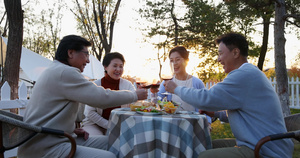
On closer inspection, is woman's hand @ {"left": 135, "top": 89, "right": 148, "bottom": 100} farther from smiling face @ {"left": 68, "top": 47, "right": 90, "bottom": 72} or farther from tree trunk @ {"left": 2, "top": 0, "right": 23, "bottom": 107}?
tree trunk @ {"left": 2, "top": 0, "right": 23, "bottom": 107}

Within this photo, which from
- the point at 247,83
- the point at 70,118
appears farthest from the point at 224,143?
the point at 70,118

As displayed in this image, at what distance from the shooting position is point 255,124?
1.85 metres

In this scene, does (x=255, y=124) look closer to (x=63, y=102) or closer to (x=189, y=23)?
(x=63, y=102)

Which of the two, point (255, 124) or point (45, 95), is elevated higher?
point (45, 95)

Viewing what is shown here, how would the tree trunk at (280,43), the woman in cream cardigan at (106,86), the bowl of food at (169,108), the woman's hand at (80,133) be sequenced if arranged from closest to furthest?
the bowl of food at (169,108) < the woman's hand at (80,133) < the woman in cream cardigan at (106,86) < the tree trunk at (280,43)

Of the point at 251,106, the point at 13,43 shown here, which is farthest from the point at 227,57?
the point at 13,43

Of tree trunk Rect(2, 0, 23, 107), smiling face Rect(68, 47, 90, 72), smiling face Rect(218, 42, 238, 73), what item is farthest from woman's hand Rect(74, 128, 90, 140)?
tree trunk Rect(2, 0, 23, 107)

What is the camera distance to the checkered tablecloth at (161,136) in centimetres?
194

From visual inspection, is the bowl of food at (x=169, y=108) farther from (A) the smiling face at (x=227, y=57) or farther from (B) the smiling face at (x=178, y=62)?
(B) the smiling face at (x=178, y=62)

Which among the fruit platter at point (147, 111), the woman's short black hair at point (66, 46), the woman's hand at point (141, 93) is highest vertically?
the woman's short black hair at point (66, 46)

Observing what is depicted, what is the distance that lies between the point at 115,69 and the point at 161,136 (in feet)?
6.18

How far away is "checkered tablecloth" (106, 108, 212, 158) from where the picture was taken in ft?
6.36

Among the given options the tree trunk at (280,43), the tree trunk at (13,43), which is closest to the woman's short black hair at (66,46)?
the tree trunk at (13,43)

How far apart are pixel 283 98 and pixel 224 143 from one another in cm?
557
